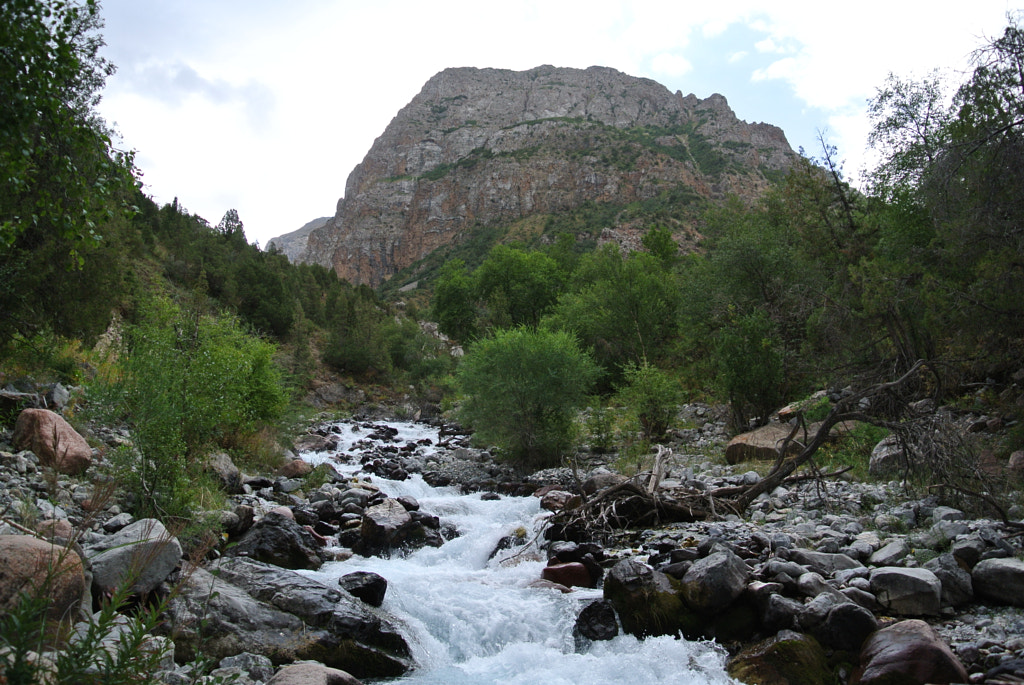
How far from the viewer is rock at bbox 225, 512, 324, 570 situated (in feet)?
26.8

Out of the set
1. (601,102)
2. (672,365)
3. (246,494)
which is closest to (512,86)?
(601,102)

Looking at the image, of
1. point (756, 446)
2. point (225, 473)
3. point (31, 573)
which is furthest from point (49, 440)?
point (756, 446)

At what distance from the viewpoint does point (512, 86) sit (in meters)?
181

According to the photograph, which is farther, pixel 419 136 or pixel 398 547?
pixel 419 136

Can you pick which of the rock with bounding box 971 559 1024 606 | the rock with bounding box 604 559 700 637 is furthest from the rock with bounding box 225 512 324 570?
the rock with bounding box 971 559 1024 606

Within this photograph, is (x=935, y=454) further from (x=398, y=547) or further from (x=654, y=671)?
(x=398, y=547)

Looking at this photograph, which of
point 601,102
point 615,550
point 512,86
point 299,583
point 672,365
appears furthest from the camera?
point 512,86

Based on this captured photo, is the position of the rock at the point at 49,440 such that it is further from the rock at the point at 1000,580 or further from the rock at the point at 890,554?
the rock at the point at 1000,580

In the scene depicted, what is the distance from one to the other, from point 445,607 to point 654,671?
2735 mm

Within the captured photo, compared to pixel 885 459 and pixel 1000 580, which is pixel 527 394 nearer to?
pixel 885 459

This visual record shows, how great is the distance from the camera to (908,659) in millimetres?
4672

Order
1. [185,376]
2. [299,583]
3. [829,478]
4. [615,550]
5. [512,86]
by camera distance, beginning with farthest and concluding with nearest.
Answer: [512,86] → [829,478] → [185,376] → [615,550] → [299,583]

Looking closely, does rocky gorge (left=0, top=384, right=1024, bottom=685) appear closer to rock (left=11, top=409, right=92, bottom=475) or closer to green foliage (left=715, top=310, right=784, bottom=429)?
rock (left=11, top=409, right=92, bottom=475)

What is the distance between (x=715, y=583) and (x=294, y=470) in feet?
37.4
